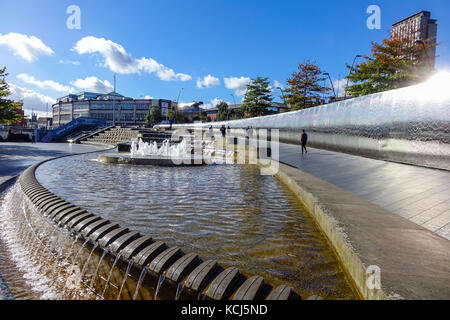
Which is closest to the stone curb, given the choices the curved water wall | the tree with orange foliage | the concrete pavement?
the concrete pavement

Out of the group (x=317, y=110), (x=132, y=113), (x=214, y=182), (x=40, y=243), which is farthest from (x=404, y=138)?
(x=132, y=113)

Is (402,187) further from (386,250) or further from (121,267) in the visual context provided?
(121,267)

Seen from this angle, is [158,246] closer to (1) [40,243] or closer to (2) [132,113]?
(1) [40,243]

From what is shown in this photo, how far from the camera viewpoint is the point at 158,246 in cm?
322

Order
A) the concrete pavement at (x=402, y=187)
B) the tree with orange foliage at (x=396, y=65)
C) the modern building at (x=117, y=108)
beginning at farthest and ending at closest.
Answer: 1. the modern building at (x=117, y=108)
2. the tree with orange foliage at (x=396, y=65)
3. the concrete pavement at (x=402, y=187)

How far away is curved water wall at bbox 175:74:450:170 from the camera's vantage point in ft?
26.3

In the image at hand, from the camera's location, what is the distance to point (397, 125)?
973 centimetres

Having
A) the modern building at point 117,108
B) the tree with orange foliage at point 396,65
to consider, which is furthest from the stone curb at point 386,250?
the modern building at point 117,108

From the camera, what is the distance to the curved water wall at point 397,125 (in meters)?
8.02

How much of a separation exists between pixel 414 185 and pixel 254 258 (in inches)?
204

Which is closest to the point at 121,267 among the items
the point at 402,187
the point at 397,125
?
the point at 402,187

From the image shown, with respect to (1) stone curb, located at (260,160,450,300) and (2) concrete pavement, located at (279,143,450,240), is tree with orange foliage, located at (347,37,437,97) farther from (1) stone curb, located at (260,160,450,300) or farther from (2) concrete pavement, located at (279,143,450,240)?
(1) stone curb, located at (260,160,450,300)

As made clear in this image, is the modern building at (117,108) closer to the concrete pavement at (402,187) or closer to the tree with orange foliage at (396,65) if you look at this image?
the tree with orange foliage at (396,65)

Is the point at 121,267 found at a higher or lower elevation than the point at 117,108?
lower
